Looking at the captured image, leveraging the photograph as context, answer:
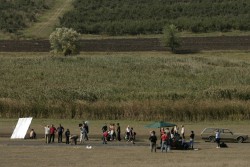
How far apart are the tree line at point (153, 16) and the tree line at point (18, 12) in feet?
20.7

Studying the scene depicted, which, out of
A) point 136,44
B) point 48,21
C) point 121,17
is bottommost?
point 136,44

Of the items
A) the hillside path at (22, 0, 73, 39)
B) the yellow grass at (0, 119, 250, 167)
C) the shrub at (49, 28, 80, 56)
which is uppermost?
the hillside path at (22, 0, 73, 39)

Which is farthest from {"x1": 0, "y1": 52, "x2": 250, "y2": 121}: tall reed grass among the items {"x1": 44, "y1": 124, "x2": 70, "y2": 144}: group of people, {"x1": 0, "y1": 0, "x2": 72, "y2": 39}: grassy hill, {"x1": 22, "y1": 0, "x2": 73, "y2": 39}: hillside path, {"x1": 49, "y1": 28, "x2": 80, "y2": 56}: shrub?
{"x1": 0, "y1": 0, "x2": 72, "y2": 39}: grassy hill

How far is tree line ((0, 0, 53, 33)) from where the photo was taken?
129750 millimetres

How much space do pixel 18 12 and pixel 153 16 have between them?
27646 mm

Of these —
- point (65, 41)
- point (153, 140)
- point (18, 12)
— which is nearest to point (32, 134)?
point (153, 140)

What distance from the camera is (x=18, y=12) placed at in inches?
5581

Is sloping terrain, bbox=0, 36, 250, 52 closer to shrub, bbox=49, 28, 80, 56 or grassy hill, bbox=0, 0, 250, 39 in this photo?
shrub, bbox=49, 28, 80, 56

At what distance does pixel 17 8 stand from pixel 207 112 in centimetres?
8782

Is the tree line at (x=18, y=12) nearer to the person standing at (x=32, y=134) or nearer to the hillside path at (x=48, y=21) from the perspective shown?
the hillside path at (x=48, y=21)

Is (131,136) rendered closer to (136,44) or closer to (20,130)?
(20,130)

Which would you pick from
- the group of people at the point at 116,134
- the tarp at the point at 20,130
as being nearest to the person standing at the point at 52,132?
the tarp at the point at 20,130

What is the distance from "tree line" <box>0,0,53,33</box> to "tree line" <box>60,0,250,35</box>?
248 inches

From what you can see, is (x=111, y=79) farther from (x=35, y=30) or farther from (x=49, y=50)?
(x=35, y=30)
